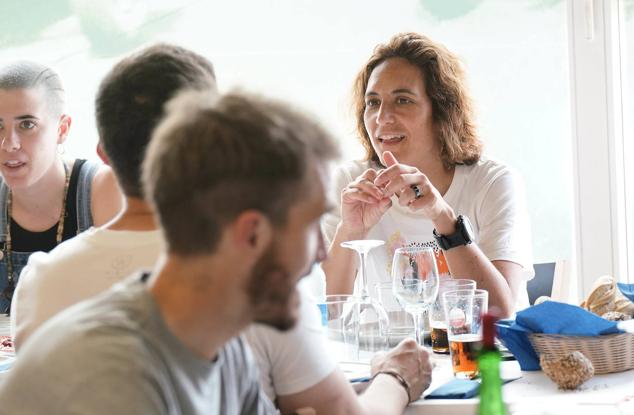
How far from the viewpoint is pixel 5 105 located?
2883mm

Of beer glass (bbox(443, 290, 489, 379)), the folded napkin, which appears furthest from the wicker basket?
beer glass (bbox(443, 290, 489, 379))

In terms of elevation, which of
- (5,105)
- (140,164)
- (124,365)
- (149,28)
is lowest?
(124,365)

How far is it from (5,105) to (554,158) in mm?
2254

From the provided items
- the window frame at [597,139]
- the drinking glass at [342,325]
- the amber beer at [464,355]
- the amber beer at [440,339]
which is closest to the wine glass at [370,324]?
the drinking glass at [342,325]

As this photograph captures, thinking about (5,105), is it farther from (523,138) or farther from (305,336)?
(523,138)

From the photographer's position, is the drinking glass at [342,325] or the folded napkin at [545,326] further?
the drinking glass at [342,325]

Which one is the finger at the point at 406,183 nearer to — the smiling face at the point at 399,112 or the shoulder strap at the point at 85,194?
the smiling face at the point at 399,112

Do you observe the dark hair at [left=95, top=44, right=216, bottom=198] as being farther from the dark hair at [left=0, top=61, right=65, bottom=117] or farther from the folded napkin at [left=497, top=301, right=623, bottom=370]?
the dark hair at [left=0, top=61, right=65, bottom=117]

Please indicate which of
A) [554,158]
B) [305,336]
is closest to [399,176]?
[305,336]

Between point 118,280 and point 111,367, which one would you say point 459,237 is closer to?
point 118,280

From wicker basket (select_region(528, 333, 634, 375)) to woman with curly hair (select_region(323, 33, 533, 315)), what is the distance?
27.2 inches

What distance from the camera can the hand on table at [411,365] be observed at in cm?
175

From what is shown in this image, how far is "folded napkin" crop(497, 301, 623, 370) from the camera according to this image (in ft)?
6.00

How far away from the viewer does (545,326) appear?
1.86 meters
